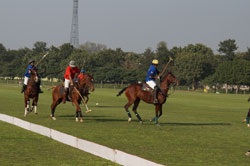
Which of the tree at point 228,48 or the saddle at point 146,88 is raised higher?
the tree at point 228,48

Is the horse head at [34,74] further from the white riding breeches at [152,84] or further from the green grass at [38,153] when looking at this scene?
the green grass at [38,153]

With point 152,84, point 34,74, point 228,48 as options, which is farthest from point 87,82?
point 228,48

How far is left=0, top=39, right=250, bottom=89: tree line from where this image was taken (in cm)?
10825

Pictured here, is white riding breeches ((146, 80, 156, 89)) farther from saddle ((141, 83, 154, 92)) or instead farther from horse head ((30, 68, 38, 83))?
horse head ((30, 68, 38, 83))

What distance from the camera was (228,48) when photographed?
5531 inches

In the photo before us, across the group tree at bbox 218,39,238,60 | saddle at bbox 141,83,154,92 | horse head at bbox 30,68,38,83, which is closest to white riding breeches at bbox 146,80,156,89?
saddle at bbox 141,83,154,92

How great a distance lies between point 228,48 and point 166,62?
19424mm

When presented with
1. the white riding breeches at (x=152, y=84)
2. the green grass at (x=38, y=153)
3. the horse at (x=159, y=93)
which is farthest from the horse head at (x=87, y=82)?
the green grass at (x=38, y=153)

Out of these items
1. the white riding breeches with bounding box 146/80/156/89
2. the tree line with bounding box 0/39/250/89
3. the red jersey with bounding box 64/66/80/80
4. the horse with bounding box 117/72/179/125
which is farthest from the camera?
the tree line with bounding box 0/39/250/89

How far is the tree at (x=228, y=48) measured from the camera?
139400 mm

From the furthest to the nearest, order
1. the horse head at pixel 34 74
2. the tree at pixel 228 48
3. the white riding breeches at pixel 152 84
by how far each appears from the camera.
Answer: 1. the tree at pixel 228 48
2. the horse head at pixel 34 74
3. the white riding breeches at pixel 152 84

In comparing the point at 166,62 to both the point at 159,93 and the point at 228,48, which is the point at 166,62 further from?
the point at 159,93

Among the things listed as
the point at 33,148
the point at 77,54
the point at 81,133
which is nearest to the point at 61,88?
the point at 81,133

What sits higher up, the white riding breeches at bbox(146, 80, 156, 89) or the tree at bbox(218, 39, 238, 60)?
the tree at bbox(218, 39, 238, 60)
